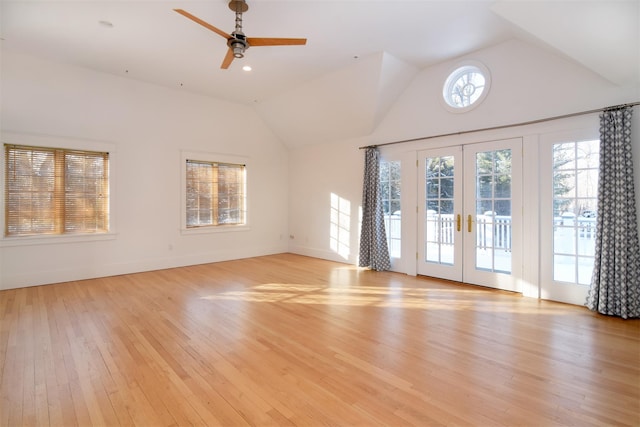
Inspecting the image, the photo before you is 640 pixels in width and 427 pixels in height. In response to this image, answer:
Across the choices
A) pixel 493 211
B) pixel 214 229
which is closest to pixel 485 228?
pixel 493 211

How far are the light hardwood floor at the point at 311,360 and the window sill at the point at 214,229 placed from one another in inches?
80.3

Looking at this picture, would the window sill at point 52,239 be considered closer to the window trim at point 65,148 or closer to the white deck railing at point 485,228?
the window trim at point 65,148

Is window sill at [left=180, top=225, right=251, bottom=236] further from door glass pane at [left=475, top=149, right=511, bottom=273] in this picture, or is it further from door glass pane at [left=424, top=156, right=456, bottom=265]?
door glass pane at [left=475, top=149, right=511, bottom=273]

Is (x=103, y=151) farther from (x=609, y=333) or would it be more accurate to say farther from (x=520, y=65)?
(x=609, y=333)

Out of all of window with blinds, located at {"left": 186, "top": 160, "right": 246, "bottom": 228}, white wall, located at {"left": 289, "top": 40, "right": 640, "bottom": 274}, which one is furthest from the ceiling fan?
window with blinds, located at {"left": 186, "top": 160, "right": 246, "bottom": 228}

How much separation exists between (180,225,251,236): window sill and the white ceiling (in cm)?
294

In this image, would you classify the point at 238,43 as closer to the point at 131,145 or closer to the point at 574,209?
the point at 131,145

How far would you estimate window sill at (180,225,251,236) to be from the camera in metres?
6.49

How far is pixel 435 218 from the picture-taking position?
17.7 feet

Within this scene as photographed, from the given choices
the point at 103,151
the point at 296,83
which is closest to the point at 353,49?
the point at 296,83

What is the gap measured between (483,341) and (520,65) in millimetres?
3691

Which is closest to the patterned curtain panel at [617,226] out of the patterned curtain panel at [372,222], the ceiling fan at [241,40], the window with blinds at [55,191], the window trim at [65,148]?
the patterned curtain panel at [372,222]

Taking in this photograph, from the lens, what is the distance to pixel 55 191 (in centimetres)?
510

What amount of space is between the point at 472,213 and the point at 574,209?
4.10 ft
